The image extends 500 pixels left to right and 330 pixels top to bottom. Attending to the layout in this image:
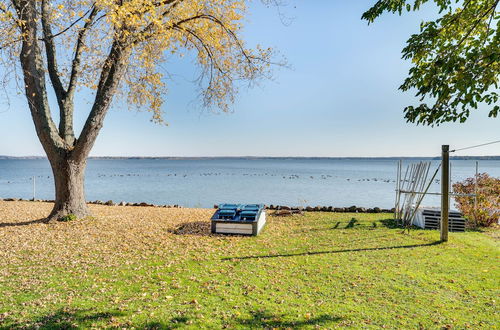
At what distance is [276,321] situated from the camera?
385 cm

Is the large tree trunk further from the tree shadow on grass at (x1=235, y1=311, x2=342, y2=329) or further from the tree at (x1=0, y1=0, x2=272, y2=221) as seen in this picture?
the tree shadow on grass at (x1=235, y1=311, x2=342, y2=329)

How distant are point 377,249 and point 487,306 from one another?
303cm

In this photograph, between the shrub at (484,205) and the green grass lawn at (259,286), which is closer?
the green grass lawn at (259,286)

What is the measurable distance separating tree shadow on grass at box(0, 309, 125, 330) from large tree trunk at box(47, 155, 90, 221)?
6.34 metres

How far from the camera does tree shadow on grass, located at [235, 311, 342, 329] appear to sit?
375 cm

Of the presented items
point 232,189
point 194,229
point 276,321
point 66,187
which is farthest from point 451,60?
point 232,189

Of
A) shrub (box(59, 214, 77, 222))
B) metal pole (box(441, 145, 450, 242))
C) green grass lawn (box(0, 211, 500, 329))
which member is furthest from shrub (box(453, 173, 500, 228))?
shrub (box(59, 214, 77, 222))

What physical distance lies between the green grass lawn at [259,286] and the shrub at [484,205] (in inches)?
116

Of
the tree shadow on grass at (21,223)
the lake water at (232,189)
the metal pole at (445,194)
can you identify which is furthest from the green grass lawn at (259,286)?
the lake water at (232,189)

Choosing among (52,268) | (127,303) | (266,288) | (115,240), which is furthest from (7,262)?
(266,288)

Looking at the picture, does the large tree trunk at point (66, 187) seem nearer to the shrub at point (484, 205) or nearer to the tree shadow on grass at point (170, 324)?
the tree shadow on grass at point (170, 324)

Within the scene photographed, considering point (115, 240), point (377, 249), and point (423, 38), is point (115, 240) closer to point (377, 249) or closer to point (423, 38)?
point (377, 249)

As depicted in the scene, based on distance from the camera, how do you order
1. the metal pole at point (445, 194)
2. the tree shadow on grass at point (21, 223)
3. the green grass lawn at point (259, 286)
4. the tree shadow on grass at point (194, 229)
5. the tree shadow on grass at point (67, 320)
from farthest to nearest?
1. the tree shadow on grass at point (21, 223)
2. the tree shadow on grass at point (194, 229)
3. the metal pole at point (445, 194)
4. the green grass lawn at point (259, 286)
5. the tree shadow on grass at point (67, 320)

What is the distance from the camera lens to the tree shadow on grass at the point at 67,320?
3605 mm
